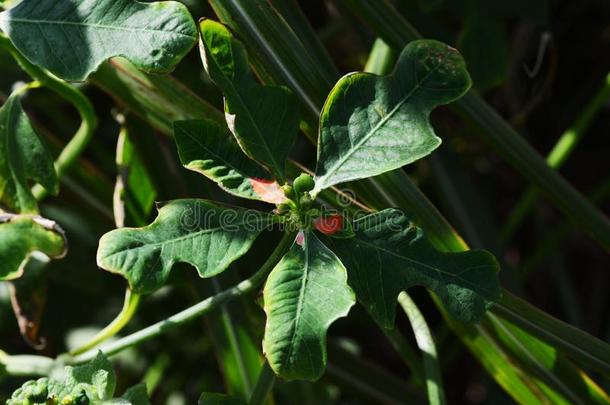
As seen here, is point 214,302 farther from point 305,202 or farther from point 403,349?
point 403,349

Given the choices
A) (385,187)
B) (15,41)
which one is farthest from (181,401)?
(15,41)

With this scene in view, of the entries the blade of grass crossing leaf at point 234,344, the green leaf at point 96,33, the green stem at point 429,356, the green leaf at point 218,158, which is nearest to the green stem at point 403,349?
the green stem at point 429,356

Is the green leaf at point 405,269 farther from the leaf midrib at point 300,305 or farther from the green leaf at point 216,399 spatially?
the green leaf at point 216,399

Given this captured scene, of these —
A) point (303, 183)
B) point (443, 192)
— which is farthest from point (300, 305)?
point (443, 192)

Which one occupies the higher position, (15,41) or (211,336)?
(15,41)

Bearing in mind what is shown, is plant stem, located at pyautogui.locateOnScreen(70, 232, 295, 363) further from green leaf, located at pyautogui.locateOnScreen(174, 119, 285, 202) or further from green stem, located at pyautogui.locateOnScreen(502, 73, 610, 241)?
green stem, located at pyautogui.locateOnScreen(502, 73, 610, 241)

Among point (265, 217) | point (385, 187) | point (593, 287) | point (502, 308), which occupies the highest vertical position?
point (265, 217)

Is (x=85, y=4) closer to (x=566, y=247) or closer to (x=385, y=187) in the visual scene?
(x=385, y=187)
